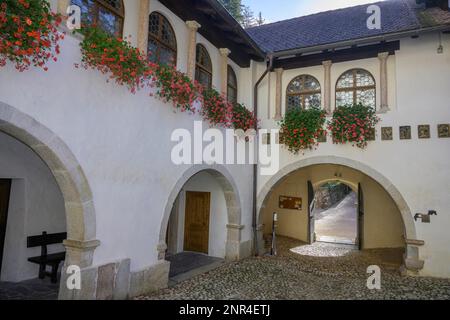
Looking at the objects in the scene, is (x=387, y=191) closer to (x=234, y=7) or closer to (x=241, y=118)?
(x=241, y=118)

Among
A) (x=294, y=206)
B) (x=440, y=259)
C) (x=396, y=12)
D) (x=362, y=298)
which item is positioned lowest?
(x=362, y=298)

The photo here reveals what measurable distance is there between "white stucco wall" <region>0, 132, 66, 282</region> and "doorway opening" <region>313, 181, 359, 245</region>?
929cm

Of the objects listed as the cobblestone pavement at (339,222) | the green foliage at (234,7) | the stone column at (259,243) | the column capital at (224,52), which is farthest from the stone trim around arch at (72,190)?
the green foliage at (234,7)

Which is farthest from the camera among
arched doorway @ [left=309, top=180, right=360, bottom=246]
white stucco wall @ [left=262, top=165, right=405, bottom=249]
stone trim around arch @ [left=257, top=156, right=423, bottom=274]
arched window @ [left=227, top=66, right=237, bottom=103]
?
arched doorway @ [left=309, top=180, right=360, bottom=246]

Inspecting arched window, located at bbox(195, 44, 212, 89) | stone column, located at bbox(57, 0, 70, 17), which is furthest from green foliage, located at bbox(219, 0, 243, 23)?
stone column, located at bbox(57, 0, 70, 17)

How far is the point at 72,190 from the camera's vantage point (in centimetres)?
422

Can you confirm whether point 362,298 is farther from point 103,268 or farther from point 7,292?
point 7,292

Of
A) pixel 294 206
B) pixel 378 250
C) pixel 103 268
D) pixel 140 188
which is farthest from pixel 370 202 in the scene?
pixel 103 268

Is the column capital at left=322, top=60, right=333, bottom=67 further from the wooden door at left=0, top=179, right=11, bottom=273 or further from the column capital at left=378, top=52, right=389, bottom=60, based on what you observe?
the wooden door at left=0, top=179, right=11, bottom=273

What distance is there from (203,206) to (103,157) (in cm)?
466

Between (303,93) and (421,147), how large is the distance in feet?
10.1

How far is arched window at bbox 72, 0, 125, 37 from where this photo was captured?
4.56 metres

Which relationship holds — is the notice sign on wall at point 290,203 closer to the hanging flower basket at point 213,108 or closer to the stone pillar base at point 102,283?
the hanging flower basket at point 213,108

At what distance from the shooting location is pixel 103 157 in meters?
4.60
